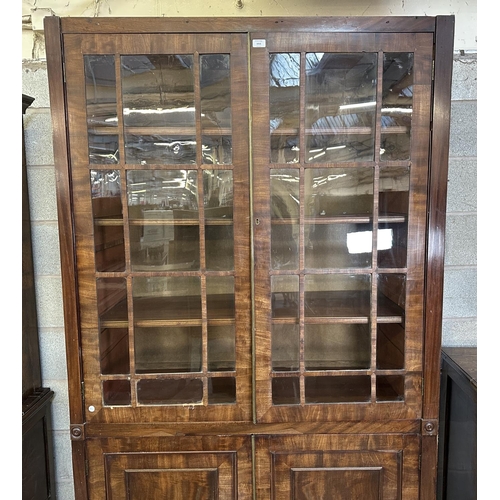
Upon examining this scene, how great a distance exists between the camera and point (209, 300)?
107 centimetres

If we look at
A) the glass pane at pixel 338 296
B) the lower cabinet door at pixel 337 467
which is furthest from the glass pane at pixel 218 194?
the lower cabinet door at pixel 337 467

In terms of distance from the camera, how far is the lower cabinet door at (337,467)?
1077 mm

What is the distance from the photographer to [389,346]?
1081mm

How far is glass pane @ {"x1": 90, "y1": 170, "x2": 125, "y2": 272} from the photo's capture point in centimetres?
103

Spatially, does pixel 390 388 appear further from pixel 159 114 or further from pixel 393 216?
pixel 159 114

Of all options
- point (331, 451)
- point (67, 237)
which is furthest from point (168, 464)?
point (67, 237)

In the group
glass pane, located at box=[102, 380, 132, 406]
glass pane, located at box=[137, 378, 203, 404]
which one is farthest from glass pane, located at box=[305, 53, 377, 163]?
glass pane, located at box=[102, 380, 132, 406]

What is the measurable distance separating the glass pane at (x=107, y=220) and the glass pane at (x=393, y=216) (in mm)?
729

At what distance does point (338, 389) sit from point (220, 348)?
376 millimetres

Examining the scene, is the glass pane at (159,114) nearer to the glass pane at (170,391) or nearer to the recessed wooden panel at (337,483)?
the glass pane at (170,391)

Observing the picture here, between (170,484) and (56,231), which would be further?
(56,231)

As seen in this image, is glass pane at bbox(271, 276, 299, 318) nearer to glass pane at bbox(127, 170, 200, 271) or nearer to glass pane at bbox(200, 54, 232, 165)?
glass pane at bbox(127, 170, 200, 271)

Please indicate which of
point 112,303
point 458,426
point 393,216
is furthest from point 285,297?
point 458,426
